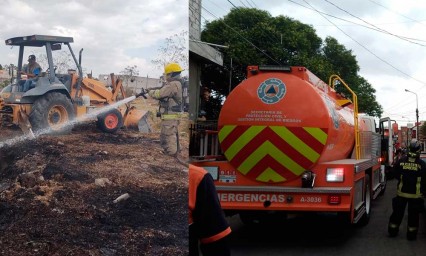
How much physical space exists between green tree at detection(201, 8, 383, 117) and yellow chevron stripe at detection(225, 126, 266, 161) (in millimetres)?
8603

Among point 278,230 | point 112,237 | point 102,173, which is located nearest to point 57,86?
point 102,173

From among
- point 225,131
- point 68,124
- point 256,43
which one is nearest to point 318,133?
point 225,131

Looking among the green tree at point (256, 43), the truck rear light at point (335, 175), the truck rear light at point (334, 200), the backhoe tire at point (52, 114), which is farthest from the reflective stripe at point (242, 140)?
the green tree at point (256, 43)

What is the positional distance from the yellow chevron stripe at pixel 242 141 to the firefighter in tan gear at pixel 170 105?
4.76m

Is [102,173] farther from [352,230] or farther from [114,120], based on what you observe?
[352,230]

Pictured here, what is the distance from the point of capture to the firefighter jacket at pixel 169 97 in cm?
226

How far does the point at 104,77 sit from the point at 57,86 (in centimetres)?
19

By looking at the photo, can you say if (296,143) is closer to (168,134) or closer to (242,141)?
(242,141)

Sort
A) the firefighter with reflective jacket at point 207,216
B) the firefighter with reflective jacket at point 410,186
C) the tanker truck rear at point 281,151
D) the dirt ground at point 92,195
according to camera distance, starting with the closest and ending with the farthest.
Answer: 1. the dirt ground at point 92,195
2. the firefighter with reflective jacket at point 207,216
3. the tanker truck rear at point 281,151
4. the firefighter with reflective jacket at point 410,186

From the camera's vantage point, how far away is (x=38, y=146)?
6.85 ft

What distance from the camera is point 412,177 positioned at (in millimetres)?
8234

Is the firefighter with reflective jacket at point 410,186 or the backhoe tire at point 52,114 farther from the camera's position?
the firefighter with reflective jacket at point 410,186

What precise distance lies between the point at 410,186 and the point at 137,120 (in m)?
6.86

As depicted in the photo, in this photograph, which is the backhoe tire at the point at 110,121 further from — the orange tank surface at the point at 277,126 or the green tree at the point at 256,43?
the green tree at the point at 256,43
